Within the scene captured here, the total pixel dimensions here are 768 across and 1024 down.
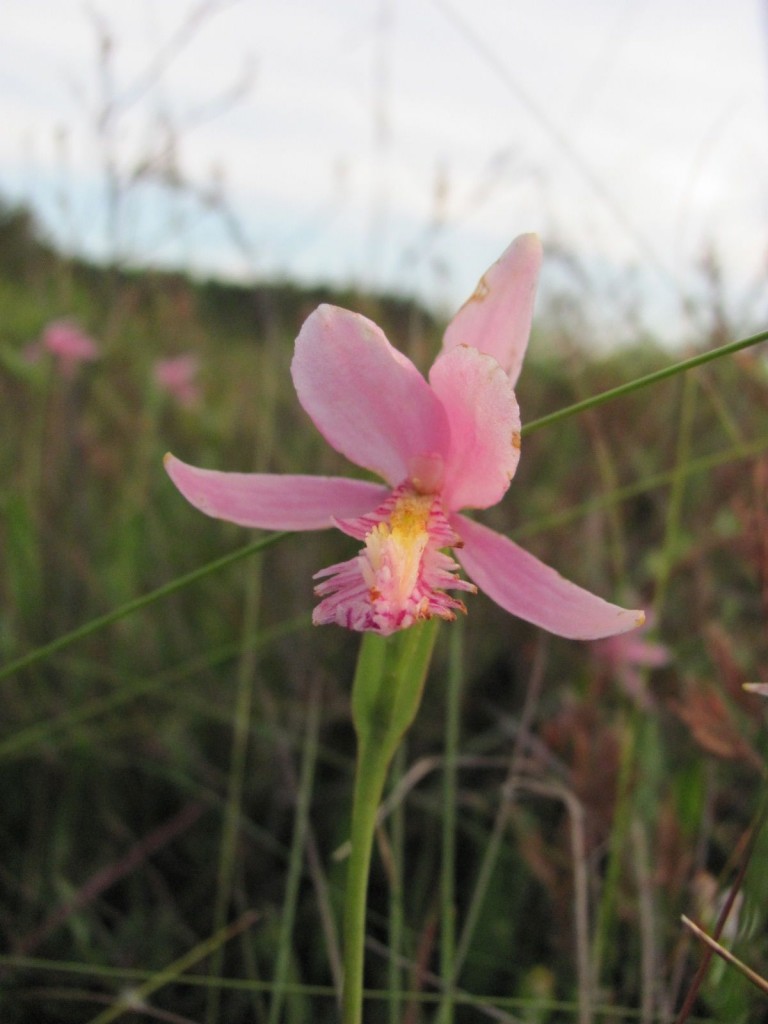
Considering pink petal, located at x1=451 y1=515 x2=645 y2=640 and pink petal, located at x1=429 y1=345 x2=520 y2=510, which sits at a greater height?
pink petal, located at x1=429 y1=345 x2=520 y2=510

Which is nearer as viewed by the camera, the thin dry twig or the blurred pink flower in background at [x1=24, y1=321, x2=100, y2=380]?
the thin dry twig

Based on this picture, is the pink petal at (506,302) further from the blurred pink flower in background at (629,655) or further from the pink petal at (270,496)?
the blurred pink flower in background at (629,655)

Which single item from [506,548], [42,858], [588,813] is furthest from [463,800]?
[506,548]

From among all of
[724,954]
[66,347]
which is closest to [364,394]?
[724,954]

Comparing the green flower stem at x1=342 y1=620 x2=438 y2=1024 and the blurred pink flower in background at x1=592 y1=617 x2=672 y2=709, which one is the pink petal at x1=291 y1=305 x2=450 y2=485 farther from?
the blurred pink flower in background at x1=592 y1=617 x2=672 y2=709

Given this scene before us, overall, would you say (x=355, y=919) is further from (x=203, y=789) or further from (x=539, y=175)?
(x=539, y=175)

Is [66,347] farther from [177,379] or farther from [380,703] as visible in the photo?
[380,703]

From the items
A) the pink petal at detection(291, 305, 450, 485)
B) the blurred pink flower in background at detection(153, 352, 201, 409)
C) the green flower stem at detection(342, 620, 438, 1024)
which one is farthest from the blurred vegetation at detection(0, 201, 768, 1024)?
the pink petal at detection(291, 305, 450, 485)
